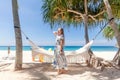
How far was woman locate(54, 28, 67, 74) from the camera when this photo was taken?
7957 millimetres

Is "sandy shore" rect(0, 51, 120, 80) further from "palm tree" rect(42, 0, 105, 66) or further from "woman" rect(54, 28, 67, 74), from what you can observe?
"palm tree" rect(42, 0, 105, 66)

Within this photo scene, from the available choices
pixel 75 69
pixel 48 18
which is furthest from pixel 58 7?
pixel 75 69

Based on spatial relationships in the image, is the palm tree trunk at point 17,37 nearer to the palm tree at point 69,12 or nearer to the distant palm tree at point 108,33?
the palm tree at point 69,12

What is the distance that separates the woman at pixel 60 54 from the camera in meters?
7.96

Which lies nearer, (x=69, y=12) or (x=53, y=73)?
(x=53, y=73)

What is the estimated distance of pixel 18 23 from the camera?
8.46 meters

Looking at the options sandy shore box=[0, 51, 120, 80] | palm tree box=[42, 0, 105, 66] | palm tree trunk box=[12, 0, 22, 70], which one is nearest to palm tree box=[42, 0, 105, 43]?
palm tree box=[42, 0, 105, 66]

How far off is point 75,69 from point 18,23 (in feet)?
6.63

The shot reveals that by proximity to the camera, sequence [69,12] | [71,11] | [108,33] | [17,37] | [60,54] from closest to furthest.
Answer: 1. [60,54]
2. [17,37]
3. [71,11]
4. [69,12]
5. [108,33]

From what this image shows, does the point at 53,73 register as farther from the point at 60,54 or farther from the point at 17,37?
the point at 17,37

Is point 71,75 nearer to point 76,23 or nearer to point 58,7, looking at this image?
point 58,7

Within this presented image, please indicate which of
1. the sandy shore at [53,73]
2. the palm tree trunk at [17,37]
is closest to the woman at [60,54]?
the sandy shore at [53,73]

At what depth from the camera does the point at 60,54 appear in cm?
804

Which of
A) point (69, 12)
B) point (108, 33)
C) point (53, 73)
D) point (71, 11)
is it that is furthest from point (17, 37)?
point (108, 33)
